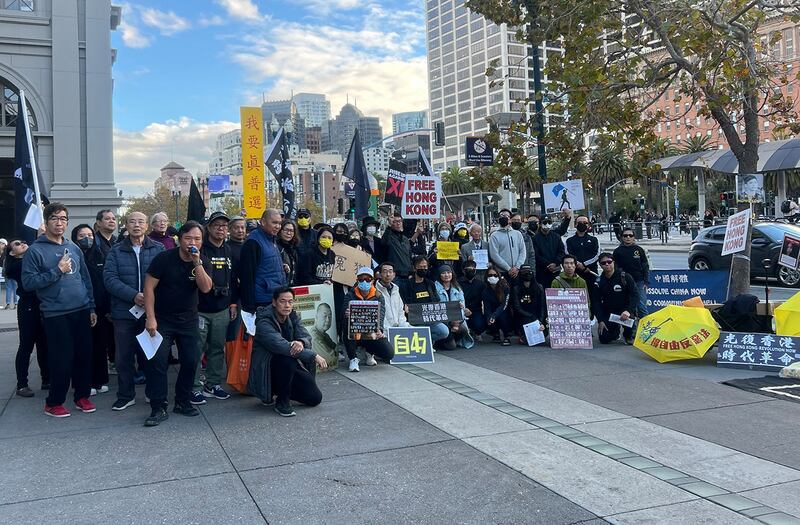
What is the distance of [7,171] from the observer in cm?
2494

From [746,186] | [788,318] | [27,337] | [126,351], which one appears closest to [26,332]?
[27,337]

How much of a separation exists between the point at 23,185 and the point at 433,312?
229 inches

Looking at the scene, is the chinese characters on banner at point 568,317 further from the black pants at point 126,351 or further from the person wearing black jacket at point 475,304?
the black pants at point 126,351

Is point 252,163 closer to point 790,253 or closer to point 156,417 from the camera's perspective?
point 156,417

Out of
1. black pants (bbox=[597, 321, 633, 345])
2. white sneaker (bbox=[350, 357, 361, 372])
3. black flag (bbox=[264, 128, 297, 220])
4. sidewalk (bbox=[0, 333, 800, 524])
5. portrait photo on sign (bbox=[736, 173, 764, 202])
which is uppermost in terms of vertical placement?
black flag (bbox=[264, 128, 297, 220])

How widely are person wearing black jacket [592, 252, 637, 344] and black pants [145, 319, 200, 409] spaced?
6.34 m

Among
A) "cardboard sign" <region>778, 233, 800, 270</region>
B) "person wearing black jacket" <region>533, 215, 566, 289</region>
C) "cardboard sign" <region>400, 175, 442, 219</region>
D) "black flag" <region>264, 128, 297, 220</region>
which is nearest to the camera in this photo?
"cardboard sign" <region>778, 233, 800, 270</region>

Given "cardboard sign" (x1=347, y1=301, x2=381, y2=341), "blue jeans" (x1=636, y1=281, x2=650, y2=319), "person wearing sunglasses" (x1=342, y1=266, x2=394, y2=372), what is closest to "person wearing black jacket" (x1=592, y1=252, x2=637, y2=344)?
"blue jeans" (x1=636, y1=281, x2=650, y2=319)

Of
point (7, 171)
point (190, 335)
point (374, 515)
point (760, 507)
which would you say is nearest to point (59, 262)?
point (190, 335)

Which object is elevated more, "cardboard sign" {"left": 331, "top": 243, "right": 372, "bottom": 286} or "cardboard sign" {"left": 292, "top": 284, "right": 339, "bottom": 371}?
"cardboard sign" {"left": 331, "top": 243, "right": 372, "bottom": 286}

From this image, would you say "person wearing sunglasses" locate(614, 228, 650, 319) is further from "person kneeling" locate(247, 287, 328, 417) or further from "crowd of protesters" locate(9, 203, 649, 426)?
"person kneeling" locate(247, 287, 328, 417)

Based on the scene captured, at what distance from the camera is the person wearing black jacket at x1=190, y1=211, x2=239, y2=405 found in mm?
7324

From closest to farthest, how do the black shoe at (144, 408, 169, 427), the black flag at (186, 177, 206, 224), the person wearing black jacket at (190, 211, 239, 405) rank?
the black shoe at (144, 408, 169, 427) < the person wearing black jacket at (190, 211, 239, 405) < the black flag at (186, 177, 206, 224)

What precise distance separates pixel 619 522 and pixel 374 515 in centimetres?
151
